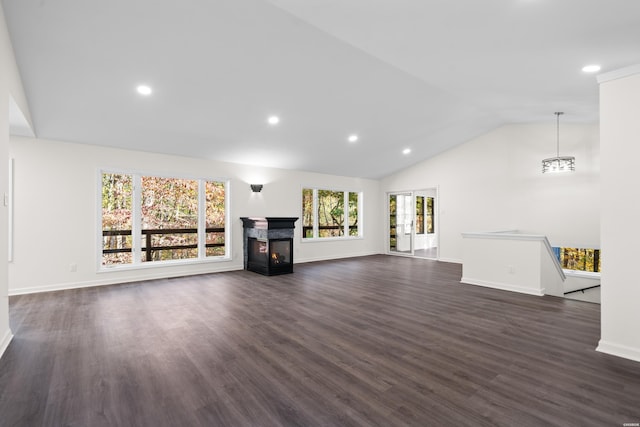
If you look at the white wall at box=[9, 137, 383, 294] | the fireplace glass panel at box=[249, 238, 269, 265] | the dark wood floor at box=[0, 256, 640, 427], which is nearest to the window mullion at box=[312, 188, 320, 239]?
the fireplace glass panel at box=[249, 238, 269, 265]

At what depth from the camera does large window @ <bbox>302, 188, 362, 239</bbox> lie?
8117 millimetres

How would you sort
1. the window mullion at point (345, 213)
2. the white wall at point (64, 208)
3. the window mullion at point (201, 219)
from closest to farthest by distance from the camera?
the white wall at point (64, 208), the window mullion at point (201, 219), the window mullion at point (345, 213)

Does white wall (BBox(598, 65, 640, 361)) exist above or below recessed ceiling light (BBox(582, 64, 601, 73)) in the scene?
below

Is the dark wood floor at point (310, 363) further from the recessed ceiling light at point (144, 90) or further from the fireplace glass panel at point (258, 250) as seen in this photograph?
the recessed ceiling light at point (144, 90)

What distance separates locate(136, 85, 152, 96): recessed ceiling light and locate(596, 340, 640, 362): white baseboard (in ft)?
18.2

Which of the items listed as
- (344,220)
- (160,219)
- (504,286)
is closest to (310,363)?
(504,286)

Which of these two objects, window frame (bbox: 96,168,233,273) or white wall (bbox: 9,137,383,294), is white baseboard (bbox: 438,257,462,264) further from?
white wall (bbox: 9,137,383,294)

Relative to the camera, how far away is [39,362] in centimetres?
247

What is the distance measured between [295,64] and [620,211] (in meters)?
3.64

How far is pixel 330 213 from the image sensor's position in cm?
862

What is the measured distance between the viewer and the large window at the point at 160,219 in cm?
541

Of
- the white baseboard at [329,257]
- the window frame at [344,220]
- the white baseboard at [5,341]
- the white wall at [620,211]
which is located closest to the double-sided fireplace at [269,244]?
the white baseboard at [329,257]

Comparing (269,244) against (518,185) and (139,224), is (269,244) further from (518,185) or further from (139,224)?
(518,185)

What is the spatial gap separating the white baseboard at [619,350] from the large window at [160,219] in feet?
19.7
